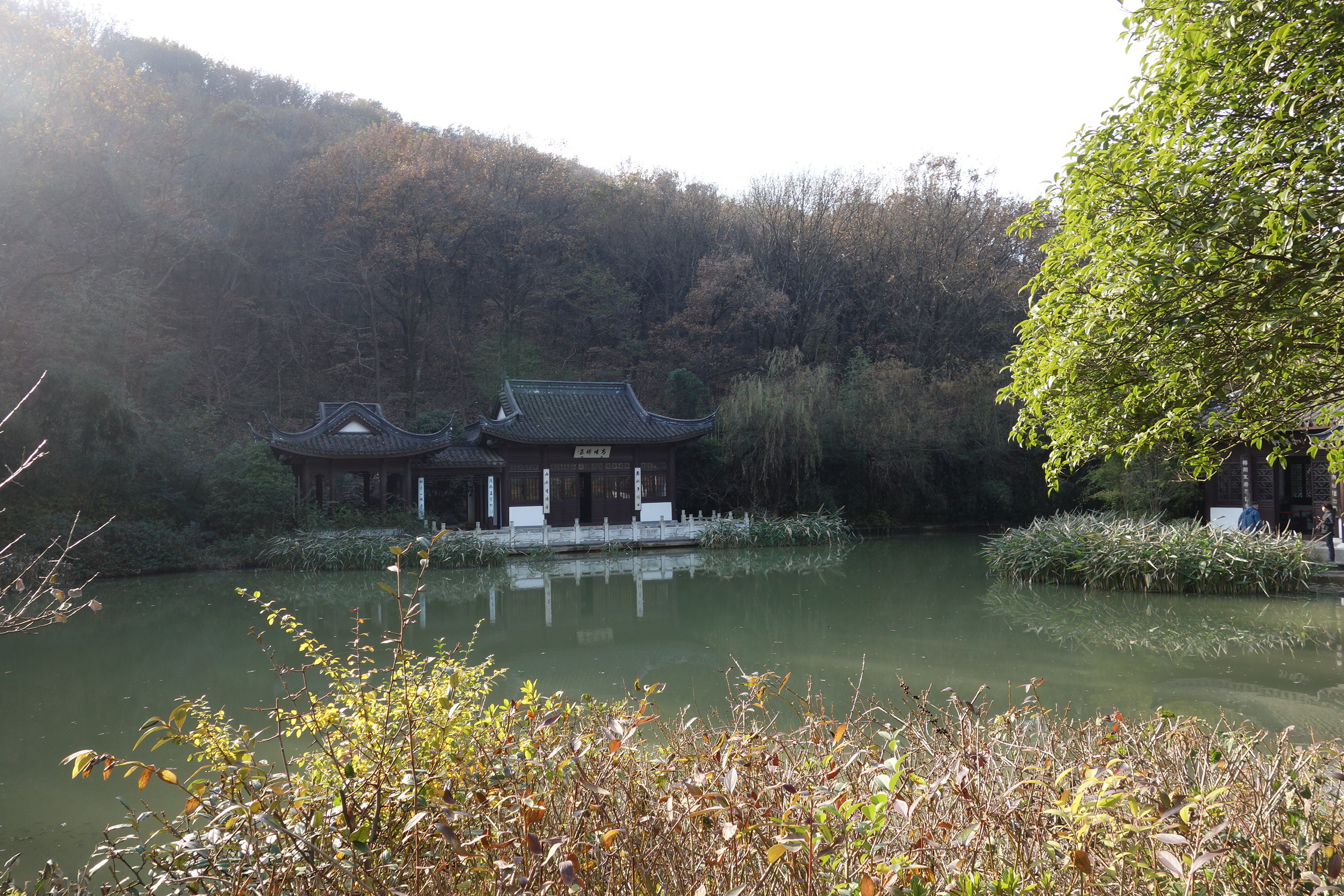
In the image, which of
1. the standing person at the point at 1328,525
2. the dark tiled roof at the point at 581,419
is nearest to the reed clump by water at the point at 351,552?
the dark tiled roof at the point at 581,419

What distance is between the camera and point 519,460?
1895cm

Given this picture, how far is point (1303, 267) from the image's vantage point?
10.9ft

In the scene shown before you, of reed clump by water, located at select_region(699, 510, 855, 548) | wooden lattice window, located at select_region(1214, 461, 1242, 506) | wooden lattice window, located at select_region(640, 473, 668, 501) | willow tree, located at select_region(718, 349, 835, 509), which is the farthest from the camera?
willow tree, located at select_region(718, 349, 835, 509)

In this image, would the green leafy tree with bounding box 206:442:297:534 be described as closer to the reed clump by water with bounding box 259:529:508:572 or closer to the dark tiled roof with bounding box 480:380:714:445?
the reed clump by water with bounding box 259:529:508:572

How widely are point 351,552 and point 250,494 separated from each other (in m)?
2.25

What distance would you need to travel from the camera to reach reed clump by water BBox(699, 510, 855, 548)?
703 inches

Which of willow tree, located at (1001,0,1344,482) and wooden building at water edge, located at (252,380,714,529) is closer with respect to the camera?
willow tree, located at (1001,0,1344,482)

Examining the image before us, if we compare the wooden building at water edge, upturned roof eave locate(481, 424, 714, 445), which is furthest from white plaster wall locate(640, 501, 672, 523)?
upturned roof eave locate(481, 424, 714, 445)

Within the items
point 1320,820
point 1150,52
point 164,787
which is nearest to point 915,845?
point 1320,820

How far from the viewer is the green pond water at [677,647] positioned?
557 centimetres

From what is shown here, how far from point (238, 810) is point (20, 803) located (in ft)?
12.1

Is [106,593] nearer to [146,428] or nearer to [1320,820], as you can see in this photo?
[146,428]

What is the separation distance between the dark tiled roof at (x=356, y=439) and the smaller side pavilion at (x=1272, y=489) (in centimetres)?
1417

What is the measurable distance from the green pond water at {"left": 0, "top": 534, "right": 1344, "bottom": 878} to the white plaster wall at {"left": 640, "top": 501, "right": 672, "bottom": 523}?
6211 mm
